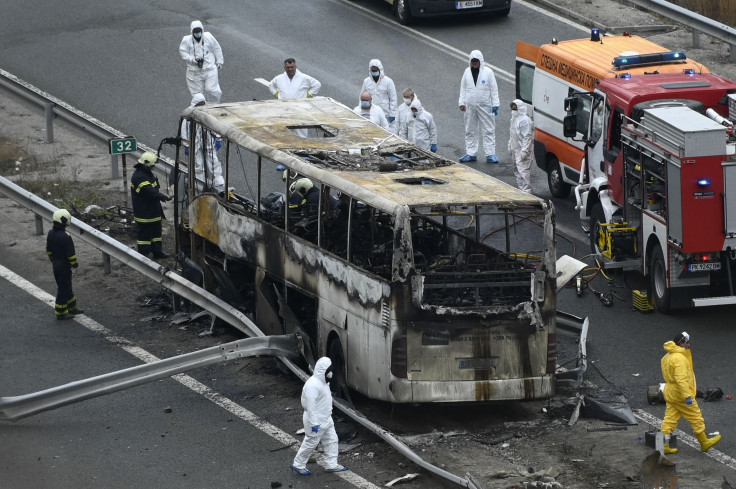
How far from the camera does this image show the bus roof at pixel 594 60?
20062 mm

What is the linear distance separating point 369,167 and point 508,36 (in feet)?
43.3

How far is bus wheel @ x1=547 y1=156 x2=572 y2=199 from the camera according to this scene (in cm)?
2189

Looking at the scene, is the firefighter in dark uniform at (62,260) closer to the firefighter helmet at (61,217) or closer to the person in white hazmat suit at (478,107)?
the firefighter helmet at (61,217)

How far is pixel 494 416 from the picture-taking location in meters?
14.7

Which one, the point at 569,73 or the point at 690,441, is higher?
the point at 569,73

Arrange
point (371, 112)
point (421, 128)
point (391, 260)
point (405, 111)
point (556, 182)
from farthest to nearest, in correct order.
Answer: point (405, 111) < point (421, 128) < point (371, 112) < point (556, 182) < point (391, 260)

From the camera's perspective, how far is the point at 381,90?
77.9ft

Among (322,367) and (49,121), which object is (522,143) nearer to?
(49,121)

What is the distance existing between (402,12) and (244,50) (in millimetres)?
3260

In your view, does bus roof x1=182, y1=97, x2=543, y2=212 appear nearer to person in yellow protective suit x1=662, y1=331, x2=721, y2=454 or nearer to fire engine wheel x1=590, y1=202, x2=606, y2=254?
person in yellow protective suit x1=662, y1=331, x2=721, y2=454

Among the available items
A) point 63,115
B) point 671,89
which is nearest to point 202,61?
point 63,115

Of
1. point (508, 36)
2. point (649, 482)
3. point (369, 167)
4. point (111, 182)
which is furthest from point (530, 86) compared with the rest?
point (649, 482)

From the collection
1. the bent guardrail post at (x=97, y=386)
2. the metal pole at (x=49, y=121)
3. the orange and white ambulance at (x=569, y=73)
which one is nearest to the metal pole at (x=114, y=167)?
the metal pole at (x=49, y=121)

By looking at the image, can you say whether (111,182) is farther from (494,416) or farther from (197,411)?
(494,416)
